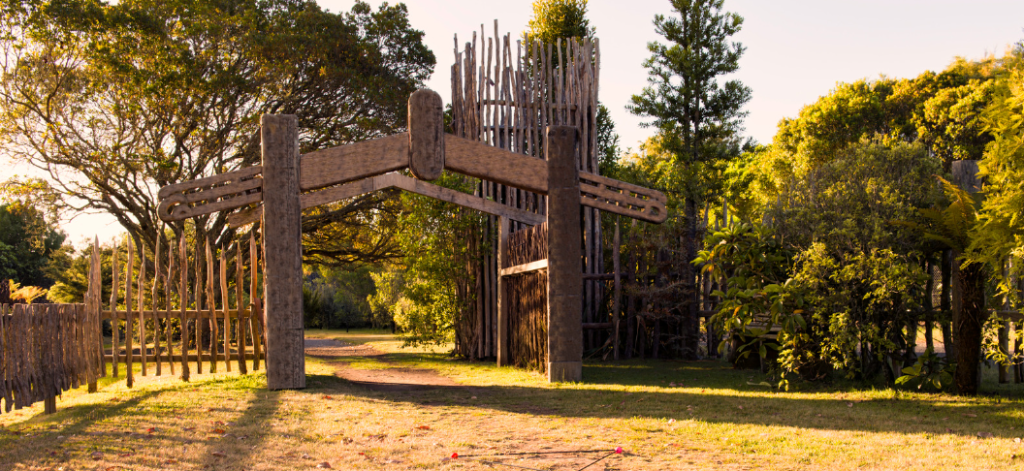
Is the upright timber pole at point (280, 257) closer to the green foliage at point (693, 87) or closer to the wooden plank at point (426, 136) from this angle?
the wooden plank at point (426, 136)

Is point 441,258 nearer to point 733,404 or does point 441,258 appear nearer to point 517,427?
point 733,404

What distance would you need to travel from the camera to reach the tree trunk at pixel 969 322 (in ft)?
23.9

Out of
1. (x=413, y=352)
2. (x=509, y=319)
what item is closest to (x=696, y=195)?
(x=509, y=319)

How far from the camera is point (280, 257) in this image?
8.62 m

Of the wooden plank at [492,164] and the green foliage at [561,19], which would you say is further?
the green foliage at [561,19]

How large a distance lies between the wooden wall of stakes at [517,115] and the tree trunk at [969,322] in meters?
6.70

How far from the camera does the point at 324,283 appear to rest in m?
36.8

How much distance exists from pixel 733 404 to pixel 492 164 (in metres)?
3.95

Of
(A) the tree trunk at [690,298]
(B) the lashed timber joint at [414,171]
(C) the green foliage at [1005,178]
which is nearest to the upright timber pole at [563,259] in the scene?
(B) the lashed timber joint at [414,171]

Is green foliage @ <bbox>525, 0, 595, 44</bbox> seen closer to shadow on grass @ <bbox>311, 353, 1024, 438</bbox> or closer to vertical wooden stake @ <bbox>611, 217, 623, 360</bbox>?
vertical wooden stake @ <bbox>611, 217, 623, 360</bbox>

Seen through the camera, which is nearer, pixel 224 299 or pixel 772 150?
pixel 224 299

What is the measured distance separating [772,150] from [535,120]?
19.0 meters

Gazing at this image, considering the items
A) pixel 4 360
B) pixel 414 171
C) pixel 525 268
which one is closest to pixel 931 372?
pixel 525 268

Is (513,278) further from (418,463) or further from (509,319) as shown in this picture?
(418,463)
